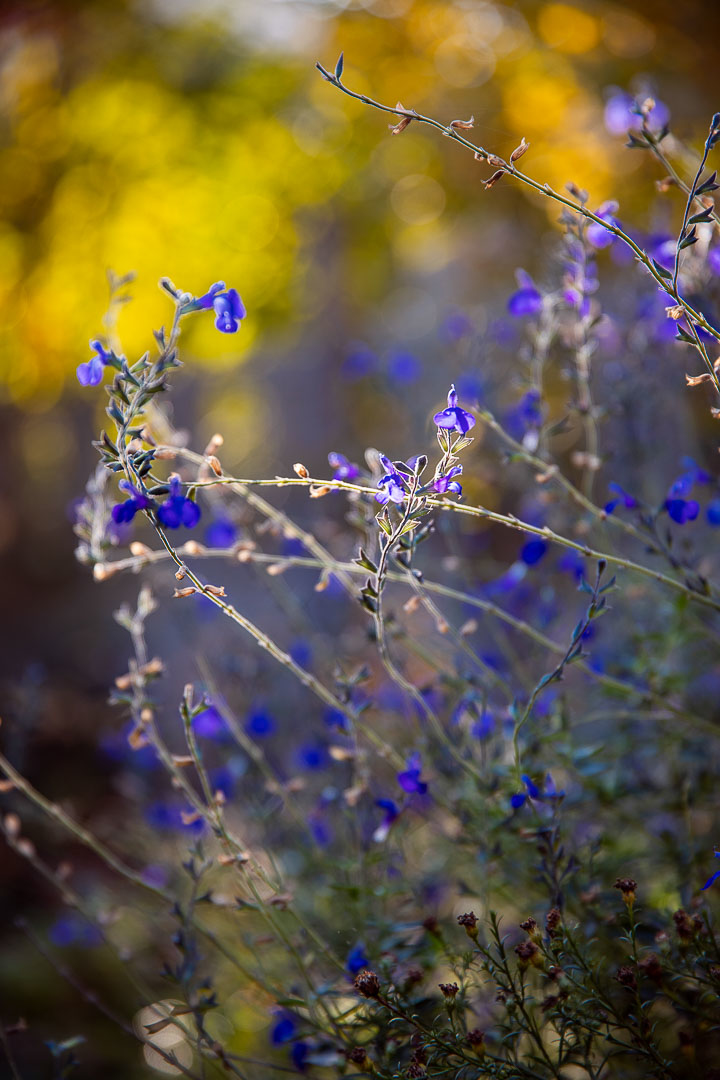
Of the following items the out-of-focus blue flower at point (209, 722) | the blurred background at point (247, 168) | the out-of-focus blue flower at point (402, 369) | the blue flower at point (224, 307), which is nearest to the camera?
the blue flower at point (224, 307)

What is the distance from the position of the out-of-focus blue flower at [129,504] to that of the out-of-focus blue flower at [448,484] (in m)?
0.31

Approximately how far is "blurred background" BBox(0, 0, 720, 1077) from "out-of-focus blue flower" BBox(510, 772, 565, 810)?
1.19 m

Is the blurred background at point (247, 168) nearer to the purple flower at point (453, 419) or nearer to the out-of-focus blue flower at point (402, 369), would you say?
the out-of-focus blue flower at point (402, 369)

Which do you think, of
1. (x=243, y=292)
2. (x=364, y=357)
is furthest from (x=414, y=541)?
(x=243, y=292)

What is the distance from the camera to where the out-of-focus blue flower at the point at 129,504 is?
837 mm

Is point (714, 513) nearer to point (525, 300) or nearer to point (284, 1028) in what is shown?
point (525, 300)

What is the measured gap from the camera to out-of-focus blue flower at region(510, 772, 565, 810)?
3.14 ft

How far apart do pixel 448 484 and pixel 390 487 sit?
62mm

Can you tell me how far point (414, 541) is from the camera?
0.89 meters

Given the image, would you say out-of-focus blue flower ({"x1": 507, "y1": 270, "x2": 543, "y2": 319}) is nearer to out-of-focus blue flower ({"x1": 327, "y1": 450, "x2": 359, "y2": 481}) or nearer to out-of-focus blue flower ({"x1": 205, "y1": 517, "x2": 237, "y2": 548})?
out-of-focus blue flower ({"x1": 327, "y1": 450, "x2": 359, "y2": 481})

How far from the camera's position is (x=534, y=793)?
3.28 feet

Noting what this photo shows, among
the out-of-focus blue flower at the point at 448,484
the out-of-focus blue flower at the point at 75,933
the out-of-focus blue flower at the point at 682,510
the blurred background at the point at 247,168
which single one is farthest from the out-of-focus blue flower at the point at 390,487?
the out-of-focus blue flower at the point at 75,933

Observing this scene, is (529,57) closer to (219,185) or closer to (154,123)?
(219,185)

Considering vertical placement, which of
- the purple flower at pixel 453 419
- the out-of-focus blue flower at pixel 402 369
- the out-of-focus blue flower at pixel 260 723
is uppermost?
the out-of-focus blue flower at pixel 402 369
